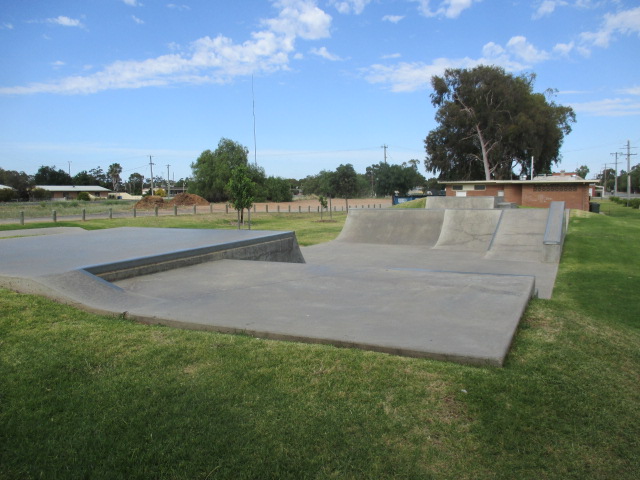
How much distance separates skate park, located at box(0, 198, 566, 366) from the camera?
4.05 metres

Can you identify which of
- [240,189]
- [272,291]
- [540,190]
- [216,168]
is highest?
[216,168]

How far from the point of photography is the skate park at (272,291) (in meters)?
4.05

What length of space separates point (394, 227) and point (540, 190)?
2337 cm

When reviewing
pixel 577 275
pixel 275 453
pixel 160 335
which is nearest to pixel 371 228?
pixel 577 275

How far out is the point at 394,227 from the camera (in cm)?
1798

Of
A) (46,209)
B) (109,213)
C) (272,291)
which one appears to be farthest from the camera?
(46,209)

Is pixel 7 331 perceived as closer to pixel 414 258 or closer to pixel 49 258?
pixel 49 258

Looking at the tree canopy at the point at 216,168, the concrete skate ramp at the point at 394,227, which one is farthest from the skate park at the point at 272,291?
the tree canopy at the point at 216,168

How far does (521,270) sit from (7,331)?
10.5 m

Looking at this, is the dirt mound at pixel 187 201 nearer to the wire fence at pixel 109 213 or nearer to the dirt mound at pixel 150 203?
the wire fence at pixel 109 213

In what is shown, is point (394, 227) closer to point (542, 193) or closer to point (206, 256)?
point (206, 256)

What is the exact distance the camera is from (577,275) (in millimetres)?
10797

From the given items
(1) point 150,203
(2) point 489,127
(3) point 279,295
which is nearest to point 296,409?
(3) point 279,295

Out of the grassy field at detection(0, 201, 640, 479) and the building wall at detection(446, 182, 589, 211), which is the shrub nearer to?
the building wall at detection(446, 182, 589, 211)
